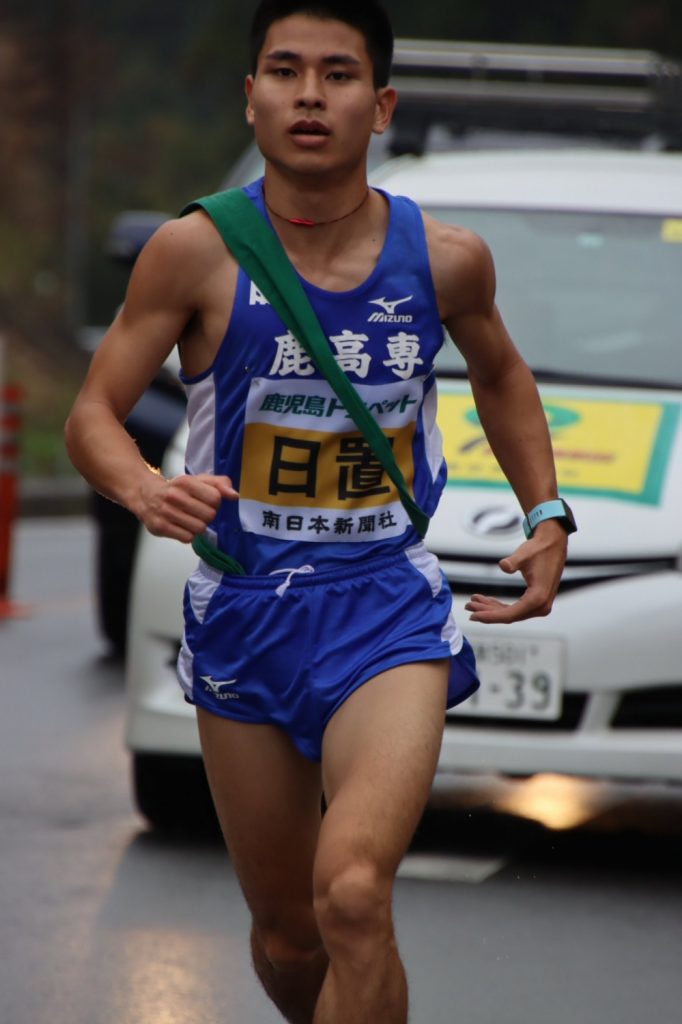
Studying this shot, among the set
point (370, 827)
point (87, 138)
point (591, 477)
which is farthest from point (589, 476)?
point (87, 138)

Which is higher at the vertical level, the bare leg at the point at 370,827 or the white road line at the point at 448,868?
the bare leg at the point at 370,827

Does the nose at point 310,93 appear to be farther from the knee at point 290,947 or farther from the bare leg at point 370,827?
the knee at point 290,947

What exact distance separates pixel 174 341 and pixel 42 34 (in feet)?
148

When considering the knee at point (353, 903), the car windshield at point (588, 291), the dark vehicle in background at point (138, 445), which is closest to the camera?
the knee at point (353, 903)

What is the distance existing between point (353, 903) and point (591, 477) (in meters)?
3.10

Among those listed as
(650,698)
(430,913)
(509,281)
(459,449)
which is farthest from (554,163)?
(430,913)

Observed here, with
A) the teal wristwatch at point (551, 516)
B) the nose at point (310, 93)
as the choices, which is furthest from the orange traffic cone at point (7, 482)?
the nose at point (310, 93)

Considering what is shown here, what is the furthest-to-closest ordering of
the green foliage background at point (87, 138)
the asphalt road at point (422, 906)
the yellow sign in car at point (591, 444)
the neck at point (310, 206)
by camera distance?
the green foliage background at point (87, 138), the yellow sign in car at point (591, 444), the asphalt road at point (422, 906), the neck at point (310, 206)

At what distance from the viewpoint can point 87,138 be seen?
6494 cm

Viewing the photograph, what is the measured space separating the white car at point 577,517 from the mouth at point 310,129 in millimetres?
2446

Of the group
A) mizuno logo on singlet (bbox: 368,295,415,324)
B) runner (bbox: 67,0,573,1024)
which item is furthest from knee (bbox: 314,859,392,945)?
A: mizuno logo on singlet (bbox: 368,295,415,324)

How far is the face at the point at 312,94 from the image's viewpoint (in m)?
3.71

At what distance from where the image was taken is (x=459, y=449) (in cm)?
647

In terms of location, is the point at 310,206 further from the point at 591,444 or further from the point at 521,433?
the point at 591,444
